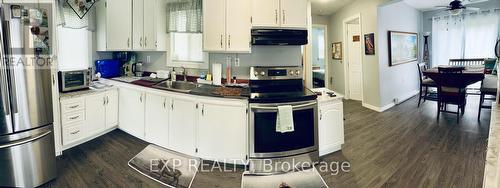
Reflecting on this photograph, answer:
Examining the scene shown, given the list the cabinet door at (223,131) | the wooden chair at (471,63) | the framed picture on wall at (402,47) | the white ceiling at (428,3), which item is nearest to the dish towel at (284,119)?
the cabinet door at (223,131)

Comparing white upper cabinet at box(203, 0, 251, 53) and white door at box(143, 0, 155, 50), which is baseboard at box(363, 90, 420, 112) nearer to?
white upper cabinet at box(203, 0, 251, 53)

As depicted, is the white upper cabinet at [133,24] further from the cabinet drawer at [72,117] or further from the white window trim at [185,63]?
the cabinet drawer at [72,117]

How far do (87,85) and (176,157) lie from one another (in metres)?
1.67

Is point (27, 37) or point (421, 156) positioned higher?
point (27, 37)

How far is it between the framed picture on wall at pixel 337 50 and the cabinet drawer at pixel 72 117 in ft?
18.7

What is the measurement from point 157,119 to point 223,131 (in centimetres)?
104

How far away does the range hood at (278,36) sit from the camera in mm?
2846

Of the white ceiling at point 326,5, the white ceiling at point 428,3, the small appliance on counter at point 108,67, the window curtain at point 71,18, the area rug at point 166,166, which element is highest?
the white ceiling at point 428,3

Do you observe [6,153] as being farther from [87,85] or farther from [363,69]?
[363,69]

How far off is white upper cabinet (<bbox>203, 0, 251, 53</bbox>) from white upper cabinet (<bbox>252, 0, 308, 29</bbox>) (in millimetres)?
104

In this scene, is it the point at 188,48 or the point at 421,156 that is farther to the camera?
the point at 188,48

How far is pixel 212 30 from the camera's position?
9.88 ft

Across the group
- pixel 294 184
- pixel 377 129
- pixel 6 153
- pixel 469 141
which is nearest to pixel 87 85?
pixel 6 153

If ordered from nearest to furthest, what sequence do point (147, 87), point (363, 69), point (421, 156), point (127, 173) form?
point (127, 173), point (421, 156), point (147, 87), point (363, 69)
